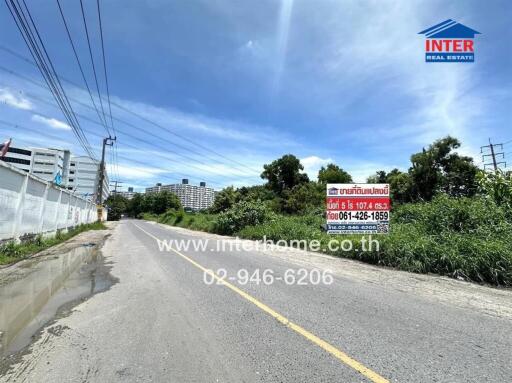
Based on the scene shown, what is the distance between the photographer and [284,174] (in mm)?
61906

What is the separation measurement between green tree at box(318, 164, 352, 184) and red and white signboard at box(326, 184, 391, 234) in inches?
1841

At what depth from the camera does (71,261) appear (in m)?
11.2

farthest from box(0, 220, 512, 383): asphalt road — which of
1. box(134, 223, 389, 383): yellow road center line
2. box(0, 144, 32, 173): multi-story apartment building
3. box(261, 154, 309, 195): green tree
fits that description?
box(0, 144, 32, 173): multi-story apartment building

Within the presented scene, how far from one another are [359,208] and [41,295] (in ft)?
38.4

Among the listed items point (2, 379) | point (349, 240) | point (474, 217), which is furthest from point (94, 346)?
point (474, 217)

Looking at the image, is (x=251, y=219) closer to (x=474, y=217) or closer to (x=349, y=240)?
(x=349, y=240)

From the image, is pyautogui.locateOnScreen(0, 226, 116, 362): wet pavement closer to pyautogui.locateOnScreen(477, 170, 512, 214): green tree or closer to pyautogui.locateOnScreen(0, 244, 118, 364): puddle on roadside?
pyautogui.locateOnScreen(0, 244, 118, 364): puddle on roadside

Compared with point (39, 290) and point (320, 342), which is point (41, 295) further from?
point (320, 342)

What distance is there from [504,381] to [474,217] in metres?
10.9

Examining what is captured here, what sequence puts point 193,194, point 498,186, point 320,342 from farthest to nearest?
1. point 193,194
2. point 498,186
3. point 320,342

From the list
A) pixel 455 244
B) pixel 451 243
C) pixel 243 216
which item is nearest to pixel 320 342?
pixel 455 244

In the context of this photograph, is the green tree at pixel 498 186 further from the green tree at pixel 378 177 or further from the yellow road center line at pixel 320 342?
the green tree at pixel 378 177

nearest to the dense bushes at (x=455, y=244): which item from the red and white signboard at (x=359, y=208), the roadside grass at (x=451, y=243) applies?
the roadside grass at (x=451, y=243)

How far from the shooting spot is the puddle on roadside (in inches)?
167
